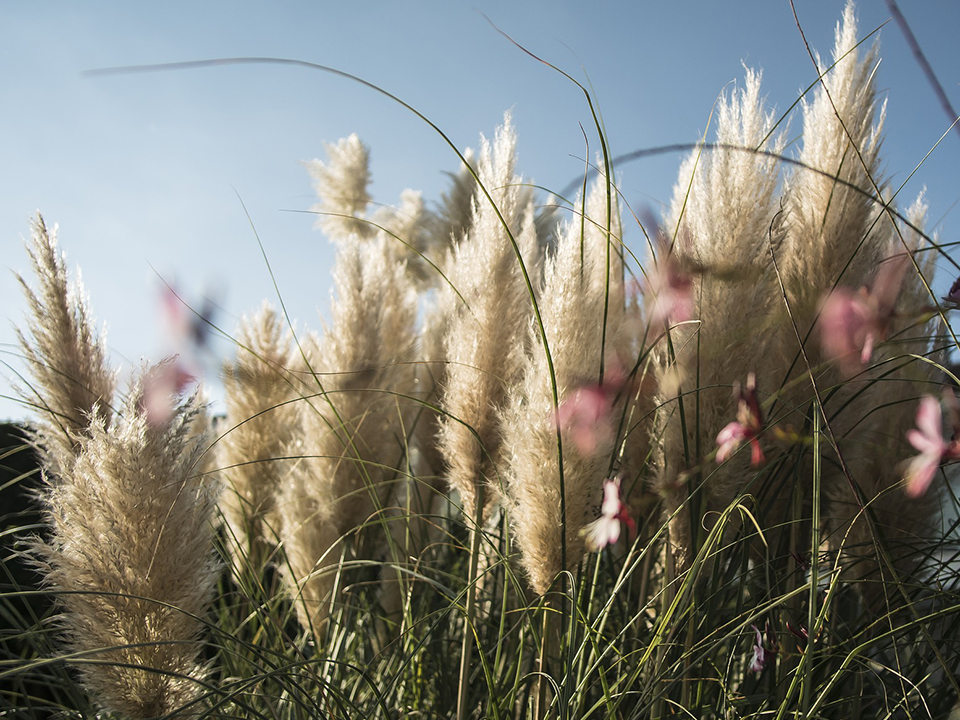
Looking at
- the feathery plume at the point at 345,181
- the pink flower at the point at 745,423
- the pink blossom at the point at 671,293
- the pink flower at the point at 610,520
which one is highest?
the feathery plume at the point at 345,181

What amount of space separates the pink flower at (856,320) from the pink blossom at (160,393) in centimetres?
134

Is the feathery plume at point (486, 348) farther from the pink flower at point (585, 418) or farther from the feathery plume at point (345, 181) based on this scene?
the feathery plume at point (345, 181)

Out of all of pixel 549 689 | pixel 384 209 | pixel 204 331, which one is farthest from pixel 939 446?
pixel 384 209

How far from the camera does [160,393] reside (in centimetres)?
135

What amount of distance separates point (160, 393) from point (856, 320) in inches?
56.5

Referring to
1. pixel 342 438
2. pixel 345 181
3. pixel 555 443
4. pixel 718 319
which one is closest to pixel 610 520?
pixel 555 443

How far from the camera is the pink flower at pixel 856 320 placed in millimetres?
1399

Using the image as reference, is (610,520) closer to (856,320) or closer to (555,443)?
(555,443)

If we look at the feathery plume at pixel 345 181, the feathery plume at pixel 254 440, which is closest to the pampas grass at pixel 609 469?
the feathery plume at pixel 254 440

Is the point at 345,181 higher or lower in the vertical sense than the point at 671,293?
higher

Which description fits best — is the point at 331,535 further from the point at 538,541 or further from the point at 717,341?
the point at 717,341

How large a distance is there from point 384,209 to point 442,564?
3376 mm

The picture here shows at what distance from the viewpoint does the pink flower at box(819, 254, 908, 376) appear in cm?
140

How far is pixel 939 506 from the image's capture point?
77.7 inches
